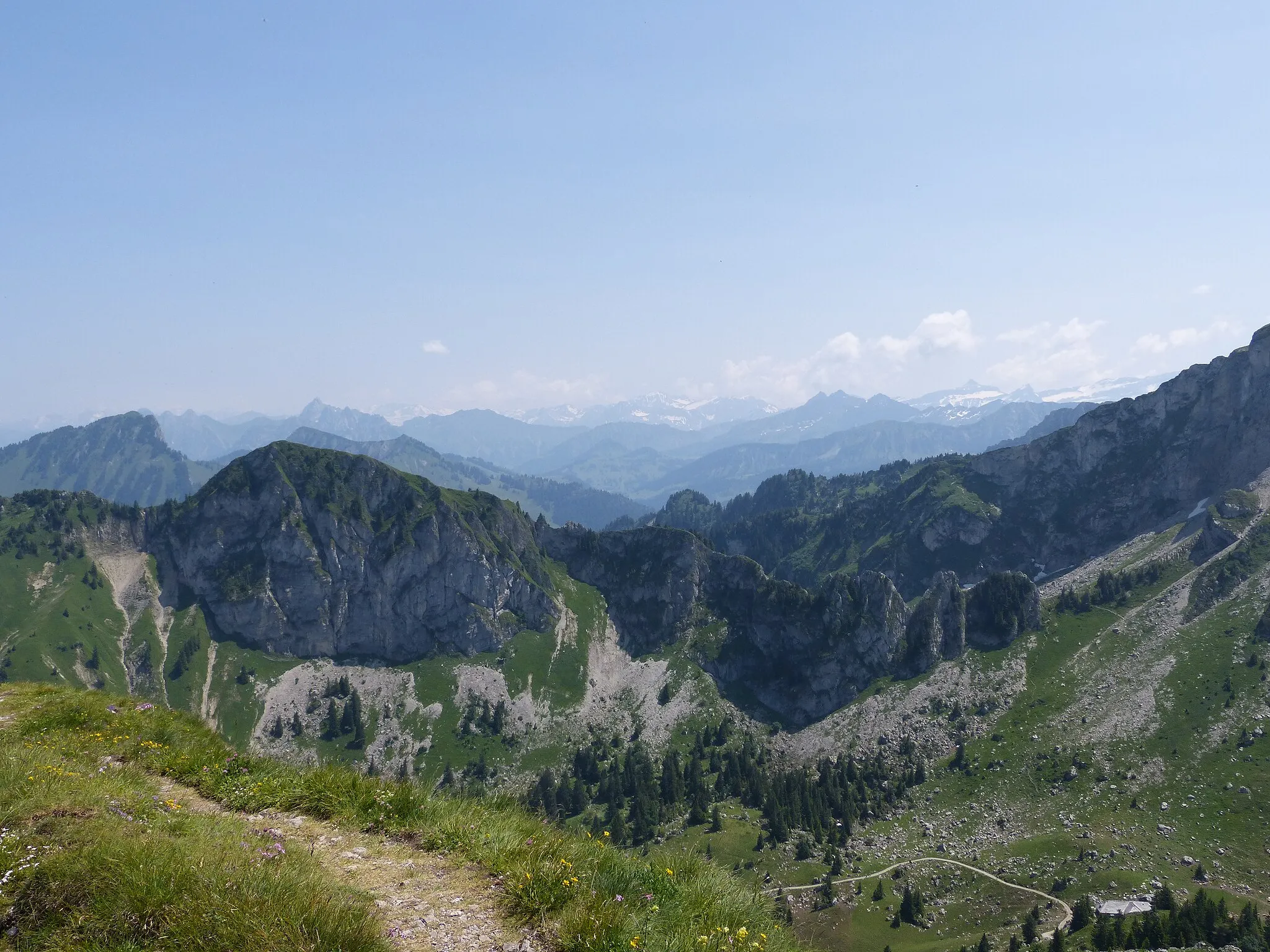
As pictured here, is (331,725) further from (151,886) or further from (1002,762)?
(151,886)

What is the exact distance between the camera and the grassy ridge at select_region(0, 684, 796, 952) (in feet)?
26.7

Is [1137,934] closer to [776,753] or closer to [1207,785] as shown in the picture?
[1207,785]

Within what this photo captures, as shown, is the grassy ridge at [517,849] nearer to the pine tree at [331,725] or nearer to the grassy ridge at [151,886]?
the grassy ridge at [151,886]

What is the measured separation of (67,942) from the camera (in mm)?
6855

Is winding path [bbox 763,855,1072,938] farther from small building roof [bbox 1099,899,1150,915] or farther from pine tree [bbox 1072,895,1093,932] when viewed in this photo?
pine tree [bbox 1072,895,1093,932]

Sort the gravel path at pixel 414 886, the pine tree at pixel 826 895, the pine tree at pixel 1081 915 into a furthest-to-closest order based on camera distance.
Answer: the pine tree at pixel 826 895 → the pine tree at pixel 1081 915 → the gravel path at pixel 414 886

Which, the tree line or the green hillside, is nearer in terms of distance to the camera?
the green hillside

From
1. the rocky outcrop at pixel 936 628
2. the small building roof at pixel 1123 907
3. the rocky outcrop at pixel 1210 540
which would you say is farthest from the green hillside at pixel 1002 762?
the rocky outcrop at pixel 936 628

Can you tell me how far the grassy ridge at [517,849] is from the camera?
813 cm

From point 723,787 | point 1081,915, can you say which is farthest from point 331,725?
point 1081,915

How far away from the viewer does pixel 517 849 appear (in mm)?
9961

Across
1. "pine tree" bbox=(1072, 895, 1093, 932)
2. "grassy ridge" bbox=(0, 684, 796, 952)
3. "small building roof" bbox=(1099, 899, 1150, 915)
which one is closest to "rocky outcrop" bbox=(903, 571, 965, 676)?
"small building roof" bbox=(1099, 899, 1150, 915)

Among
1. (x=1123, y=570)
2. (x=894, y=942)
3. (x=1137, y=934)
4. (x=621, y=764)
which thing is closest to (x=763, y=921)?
(x=1137, y=934)

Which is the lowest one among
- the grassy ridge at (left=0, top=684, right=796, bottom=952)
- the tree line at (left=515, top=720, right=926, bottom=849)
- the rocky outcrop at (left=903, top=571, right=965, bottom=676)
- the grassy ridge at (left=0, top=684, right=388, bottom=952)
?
the tree line at (left=515, top=720, right=926, bottom=849)
